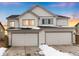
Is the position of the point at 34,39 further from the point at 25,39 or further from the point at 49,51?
the point at 49,51

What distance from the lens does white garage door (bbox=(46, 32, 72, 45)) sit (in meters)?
6.24

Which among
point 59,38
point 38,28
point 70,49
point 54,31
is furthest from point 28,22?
point 70,49

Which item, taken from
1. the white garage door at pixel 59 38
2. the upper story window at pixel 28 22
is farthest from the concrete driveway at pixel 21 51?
the upper story window at pixel 28 22

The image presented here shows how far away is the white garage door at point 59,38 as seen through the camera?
20.5ft

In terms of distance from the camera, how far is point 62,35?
20.5ft

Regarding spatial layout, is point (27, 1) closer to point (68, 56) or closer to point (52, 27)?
point (52, 27)

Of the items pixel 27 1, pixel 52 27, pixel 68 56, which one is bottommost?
pixel 68 56

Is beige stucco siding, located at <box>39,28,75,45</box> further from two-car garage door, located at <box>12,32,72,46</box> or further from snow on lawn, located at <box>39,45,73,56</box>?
snow on lawn, located at <box>39,45,73,56</box>

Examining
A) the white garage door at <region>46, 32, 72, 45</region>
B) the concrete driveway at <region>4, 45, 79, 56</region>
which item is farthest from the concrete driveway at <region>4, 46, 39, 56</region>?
the white garage door at <region>46, 32, 72, 45</region>

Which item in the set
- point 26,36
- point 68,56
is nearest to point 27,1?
point 26,36

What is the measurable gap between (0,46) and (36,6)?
A: 3.04 feet

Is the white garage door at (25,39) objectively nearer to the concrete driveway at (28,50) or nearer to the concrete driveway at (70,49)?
the concrete driveway at (28,50)

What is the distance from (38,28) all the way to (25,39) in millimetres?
292

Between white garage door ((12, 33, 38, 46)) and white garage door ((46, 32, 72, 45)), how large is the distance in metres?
0.22
